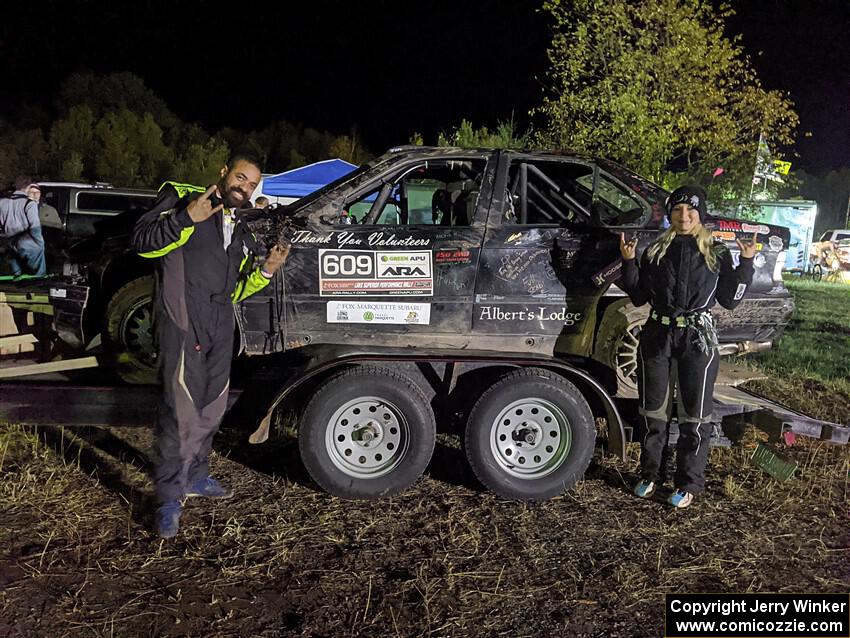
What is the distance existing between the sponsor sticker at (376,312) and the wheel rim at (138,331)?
163cm

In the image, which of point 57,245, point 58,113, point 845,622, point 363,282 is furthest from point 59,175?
point 845,622

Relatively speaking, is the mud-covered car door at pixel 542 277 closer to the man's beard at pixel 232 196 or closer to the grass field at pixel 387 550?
the grass field at pixel 387 550

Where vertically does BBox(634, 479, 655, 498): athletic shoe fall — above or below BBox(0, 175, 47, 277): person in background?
below

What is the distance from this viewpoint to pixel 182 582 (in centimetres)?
315

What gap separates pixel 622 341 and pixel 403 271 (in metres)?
1.55

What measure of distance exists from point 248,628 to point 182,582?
527 mm

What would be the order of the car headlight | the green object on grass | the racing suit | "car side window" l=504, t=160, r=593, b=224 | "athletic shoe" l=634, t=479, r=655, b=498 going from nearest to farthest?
the green object on grass < "athletic shoe" l=634, t=479, r=655, b=498 < the car headlight < "car side window" l=504, t=160, r=593, b=224 < the racing suit

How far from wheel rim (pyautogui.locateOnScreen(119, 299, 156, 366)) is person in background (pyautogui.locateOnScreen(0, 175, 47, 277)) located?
5.22 meters

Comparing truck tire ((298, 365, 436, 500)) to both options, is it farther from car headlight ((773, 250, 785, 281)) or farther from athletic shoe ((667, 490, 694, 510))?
car headlight ((773, 250, 785, 281))

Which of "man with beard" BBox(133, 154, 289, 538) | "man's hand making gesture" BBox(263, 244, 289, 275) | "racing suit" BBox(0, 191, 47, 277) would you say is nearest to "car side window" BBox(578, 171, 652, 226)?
"man's hand making gesture" BBox(263, 244, 289, 275)

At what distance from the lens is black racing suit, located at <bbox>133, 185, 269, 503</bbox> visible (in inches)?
141

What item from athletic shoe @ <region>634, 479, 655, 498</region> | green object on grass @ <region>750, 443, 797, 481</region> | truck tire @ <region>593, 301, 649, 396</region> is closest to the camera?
green object on grass @ <region>750, 443, 797, 481</region>

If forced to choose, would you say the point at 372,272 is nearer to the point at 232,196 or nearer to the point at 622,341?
the point at 232,196

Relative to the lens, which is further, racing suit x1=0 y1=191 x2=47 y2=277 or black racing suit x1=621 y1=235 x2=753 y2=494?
racing suit x1=0 y1=191 x2=47 y2=277
